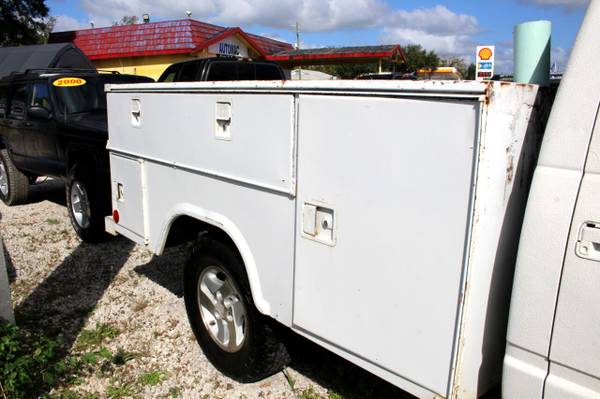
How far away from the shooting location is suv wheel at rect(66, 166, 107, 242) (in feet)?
18.4

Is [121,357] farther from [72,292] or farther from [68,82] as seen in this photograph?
[68,82]

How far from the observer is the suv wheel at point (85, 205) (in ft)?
18.4

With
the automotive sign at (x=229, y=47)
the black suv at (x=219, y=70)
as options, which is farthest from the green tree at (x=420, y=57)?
the black suv at (x=219, y=70)

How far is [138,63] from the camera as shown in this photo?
2358cm

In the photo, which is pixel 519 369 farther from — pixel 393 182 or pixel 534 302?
pixel 393 182

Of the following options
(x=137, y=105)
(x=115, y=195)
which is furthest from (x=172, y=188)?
(x=115, y=195)

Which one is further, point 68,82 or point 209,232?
point 68,82

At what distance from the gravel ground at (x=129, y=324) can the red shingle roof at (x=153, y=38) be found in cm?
1679

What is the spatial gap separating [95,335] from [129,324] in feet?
0.95

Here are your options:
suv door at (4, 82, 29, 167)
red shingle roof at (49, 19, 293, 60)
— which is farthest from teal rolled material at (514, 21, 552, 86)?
red shingle roof at (49, 19, 293, 60)

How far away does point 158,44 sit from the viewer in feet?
72.9

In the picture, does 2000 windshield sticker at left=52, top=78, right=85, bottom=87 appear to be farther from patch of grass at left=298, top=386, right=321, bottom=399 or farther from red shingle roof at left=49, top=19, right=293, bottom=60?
red shingle roof at left=49, top=19, right=293, bottom=60

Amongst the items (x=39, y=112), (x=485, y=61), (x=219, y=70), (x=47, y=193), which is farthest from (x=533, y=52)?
(x=47, y=193)

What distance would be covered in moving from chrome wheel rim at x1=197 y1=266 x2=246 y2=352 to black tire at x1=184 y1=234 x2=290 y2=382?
20mm
